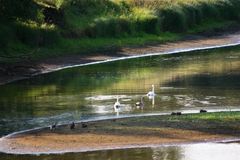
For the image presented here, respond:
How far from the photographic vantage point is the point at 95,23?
191ft

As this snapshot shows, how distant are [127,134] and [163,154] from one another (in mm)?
2620

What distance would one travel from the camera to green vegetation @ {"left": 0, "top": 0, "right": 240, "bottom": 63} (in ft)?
155

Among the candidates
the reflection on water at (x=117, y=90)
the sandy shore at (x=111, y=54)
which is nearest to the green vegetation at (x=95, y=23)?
the sandy shore at (x=111, y=54)

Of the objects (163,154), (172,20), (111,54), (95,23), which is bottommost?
(163,154)

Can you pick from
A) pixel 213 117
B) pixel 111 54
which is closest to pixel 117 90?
pixel 213 117

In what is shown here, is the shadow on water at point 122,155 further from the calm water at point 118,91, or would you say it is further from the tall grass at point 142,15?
the tall grass at point 142,15

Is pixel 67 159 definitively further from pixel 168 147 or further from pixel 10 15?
pixel 10 15

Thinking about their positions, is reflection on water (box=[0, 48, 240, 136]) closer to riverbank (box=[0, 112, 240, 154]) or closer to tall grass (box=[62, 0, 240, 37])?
riverbank (box=[0, 112, 240, 154])

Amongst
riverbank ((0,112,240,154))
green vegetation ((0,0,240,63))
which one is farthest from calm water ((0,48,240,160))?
green vegetation ((0,0,240,63))

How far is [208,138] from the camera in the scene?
942 inches

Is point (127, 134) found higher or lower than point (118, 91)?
lower

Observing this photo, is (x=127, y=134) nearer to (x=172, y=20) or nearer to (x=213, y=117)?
(x=213, y=117)

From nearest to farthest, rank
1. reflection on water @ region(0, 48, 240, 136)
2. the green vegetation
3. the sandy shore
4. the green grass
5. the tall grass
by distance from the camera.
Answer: the green grass, reflection on water @ region(0, 48, 240, 136), the sandy shore, the green vegetation, the tall grass

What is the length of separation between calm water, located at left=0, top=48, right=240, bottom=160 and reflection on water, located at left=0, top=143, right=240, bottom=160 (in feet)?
0.19
